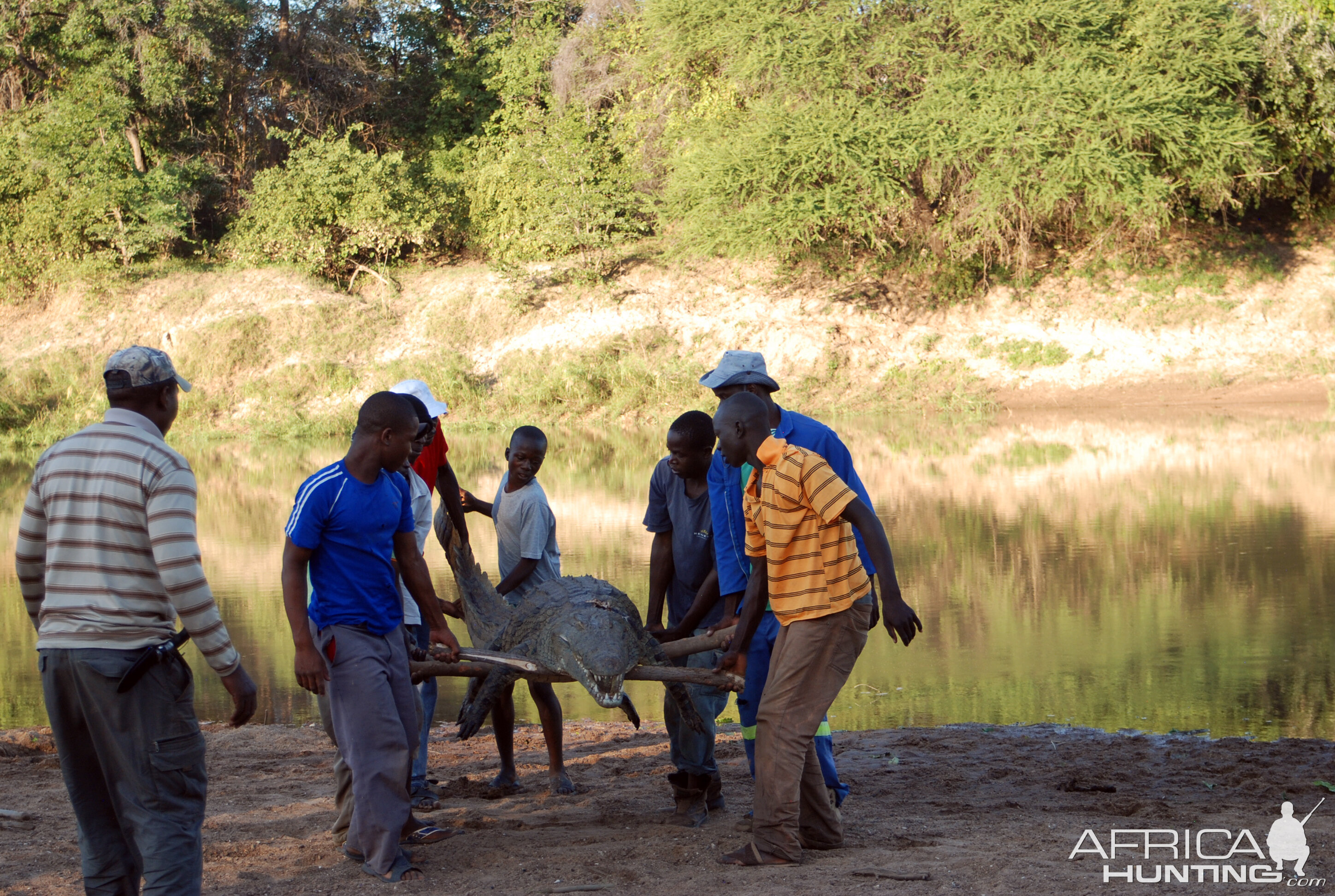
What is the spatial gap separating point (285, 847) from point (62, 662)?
5.03 ft

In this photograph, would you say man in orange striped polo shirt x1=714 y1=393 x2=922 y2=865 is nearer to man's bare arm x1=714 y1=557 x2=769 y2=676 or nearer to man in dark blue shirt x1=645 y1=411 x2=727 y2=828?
man's bare arm x1=714 y1=557 x2=769 y2=676

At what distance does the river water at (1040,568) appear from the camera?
23.0 feet

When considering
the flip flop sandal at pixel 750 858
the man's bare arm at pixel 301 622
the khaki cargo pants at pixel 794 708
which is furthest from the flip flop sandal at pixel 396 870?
the khaki cargo pants at pixel 794 708

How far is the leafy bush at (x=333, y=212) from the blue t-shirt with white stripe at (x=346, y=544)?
83.9 feet

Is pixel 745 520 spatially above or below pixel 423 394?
below

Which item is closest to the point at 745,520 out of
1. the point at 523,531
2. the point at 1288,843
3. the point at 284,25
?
the point at 523,531

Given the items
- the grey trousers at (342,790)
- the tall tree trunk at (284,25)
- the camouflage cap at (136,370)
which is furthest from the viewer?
the tall tree trunk at (284,25)

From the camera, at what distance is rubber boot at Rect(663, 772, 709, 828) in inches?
189

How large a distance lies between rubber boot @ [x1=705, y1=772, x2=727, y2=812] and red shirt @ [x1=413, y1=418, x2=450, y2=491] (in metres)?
1.97

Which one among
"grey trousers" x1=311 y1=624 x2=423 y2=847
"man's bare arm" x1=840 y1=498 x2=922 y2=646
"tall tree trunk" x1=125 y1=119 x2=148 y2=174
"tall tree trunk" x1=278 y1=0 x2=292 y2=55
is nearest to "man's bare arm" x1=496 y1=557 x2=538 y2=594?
"grey trousers" x1=311 y1=624 x2=423 y2=847

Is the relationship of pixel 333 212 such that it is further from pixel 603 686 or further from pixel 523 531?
→ pixel 603 686

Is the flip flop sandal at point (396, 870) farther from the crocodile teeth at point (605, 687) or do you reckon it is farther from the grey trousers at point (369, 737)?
the crocodile teeth at point (605, 687)

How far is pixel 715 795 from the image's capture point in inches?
196

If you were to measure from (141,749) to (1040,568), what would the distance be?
8451 millimetres
